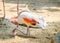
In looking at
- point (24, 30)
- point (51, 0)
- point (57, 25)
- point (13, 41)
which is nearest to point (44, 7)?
point (51, 0)

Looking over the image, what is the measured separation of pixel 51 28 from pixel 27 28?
444 mm

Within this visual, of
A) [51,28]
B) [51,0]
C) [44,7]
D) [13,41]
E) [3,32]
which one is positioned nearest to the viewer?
[13,41]

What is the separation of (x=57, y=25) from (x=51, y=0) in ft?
5.14

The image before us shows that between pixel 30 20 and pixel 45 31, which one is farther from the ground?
pixel 30 20

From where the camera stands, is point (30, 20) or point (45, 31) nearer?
point (30, 20)

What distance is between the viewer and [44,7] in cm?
428

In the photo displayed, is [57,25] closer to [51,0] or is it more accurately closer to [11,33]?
[11,33]

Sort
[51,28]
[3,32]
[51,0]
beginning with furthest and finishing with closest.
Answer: [51,0]
[51,28]
[3,32]

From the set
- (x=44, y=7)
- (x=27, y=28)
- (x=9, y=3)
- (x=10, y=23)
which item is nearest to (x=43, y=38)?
(x=27, y=28)

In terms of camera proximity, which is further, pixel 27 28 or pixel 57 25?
pixel 57 25

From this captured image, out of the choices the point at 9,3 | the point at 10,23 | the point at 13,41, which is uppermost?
the point at 9,3

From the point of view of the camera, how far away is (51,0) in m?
4.70

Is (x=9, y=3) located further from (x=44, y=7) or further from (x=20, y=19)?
(x=20, y=19)

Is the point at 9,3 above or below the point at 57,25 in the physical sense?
above
